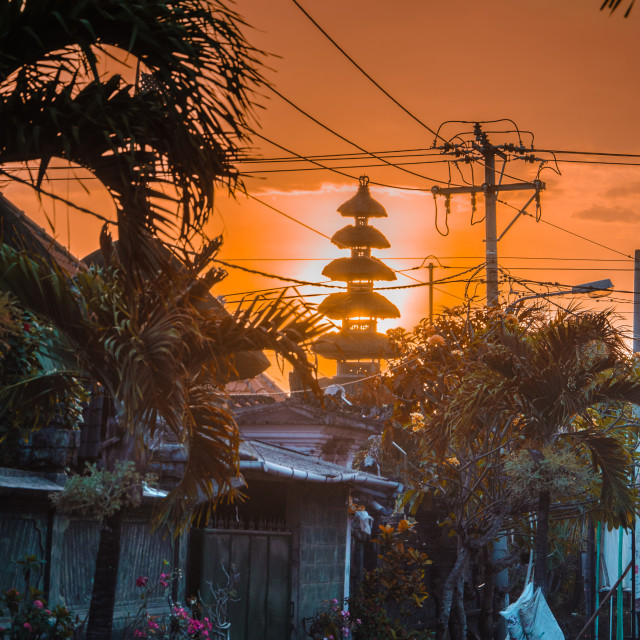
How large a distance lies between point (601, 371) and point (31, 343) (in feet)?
32.2

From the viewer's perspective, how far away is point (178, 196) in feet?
20.9

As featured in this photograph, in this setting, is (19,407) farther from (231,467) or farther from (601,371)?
(601,371)

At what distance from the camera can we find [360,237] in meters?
30.6

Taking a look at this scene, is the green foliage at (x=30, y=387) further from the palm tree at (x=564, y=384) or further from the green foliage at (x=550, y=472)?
the green foliage at (x=550, y=472)

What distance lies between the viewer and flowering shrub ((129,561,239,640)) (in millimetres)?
12109

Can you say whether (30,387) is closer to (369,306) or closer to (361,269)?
(361,269)

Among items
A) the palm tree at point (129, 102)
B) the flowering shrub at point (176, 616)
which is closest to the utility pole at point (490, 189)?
the flowering shrub at point (176, 616)

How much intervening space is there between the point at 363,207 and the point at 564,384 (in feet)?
51.0

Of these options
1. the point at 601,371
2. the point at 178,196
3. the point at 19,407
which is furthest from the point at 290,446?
the point at 178,196

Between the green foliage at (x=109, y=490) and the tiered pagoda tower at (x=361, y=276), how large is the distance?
62.7 feet

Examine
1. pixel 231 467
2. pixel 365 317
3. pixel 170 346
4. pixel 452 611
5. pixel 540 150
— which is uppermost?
pixel 540 150

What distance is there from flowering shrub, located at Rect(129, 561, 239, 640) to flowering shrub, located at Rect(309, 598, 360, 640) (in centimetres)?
247

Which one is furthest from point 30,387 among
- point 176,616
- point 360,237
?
point 360,237

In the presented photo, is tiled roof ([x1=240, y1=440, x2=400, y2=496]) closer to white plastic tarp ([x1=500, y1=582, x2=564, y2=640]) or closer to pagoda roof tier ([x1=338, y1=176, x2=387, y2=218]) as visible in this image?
white plastic tarp ([x1=500, y1=582, x2=564, y2=640])
